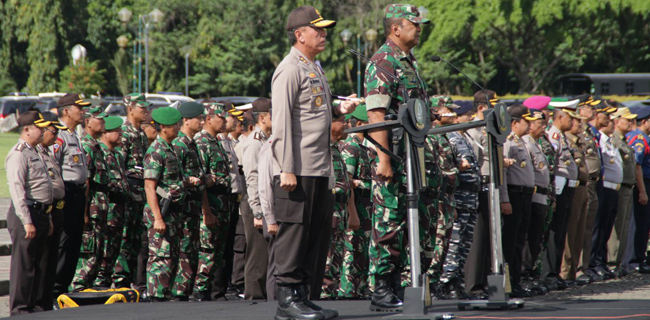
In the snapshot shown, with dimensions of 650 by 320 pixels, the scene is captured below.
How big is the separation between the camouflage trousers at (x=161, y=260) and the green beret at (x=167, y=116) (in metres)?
0.84

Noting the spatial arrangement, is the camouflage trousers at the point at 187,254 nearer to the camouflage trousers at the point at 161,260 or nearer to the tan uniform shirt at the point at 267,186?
the camouflage trousers at the point at 161,260

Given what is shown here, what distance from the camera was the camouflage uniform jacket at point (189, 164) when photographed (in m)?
9.19

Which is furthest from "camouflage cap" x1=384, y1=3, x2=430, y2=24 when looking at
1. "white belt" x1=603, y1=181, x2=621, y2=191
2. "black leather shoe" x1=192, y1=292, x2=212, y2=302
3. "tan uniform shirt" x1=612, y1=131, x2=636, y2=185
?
"tan uniform shirt" x1=612, y1=131, x2=636, y2=185

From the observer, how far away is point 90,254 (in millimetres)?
9531

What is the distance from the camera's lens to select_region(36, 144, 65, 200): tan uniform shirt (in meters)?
8.34

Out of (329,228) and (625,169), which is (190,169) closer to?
(329,228)

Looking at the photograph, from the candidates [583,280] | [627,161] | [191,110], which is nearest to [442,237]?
[191,110]

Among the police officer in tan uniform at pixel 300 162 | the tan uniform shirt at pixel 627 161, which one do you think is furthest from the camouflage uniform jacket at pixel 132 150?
the tan uniform shirt at pixel 627 161

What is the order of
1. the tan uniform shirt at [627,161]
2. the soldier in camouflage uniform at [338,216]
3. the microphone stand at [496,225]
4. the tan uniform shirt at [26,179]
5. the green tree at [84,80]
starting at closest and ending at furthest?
the microphone stand at [496,225] < the tan uniform shirt at [26,179] < the soldier in camouflage uniform at [338,216] < the tan uniform shirt at [627,161] < the green tree at [84,80]

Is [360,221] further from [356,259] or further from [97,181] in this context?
[97,181]

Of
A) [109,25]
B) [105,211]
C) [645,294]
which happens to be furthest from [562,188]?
[109,25]

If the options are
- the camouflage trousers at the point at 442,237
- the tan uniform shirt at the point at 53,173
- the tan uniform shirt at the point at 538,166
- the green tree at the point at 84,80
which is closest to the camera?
the tan uniform shirt at the point at 53,173

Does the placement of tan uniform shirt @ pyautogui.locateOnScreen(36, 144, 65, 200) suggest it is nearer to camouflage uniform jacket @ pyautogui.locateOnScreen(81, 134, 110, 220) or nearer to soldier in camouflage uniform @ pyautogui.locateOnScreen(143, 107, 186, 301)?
soldier in camouflage uniform @ pyautogui.locateOnScreen(143, 107, 186, 301)

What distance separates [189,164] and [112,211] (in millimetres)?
1071
